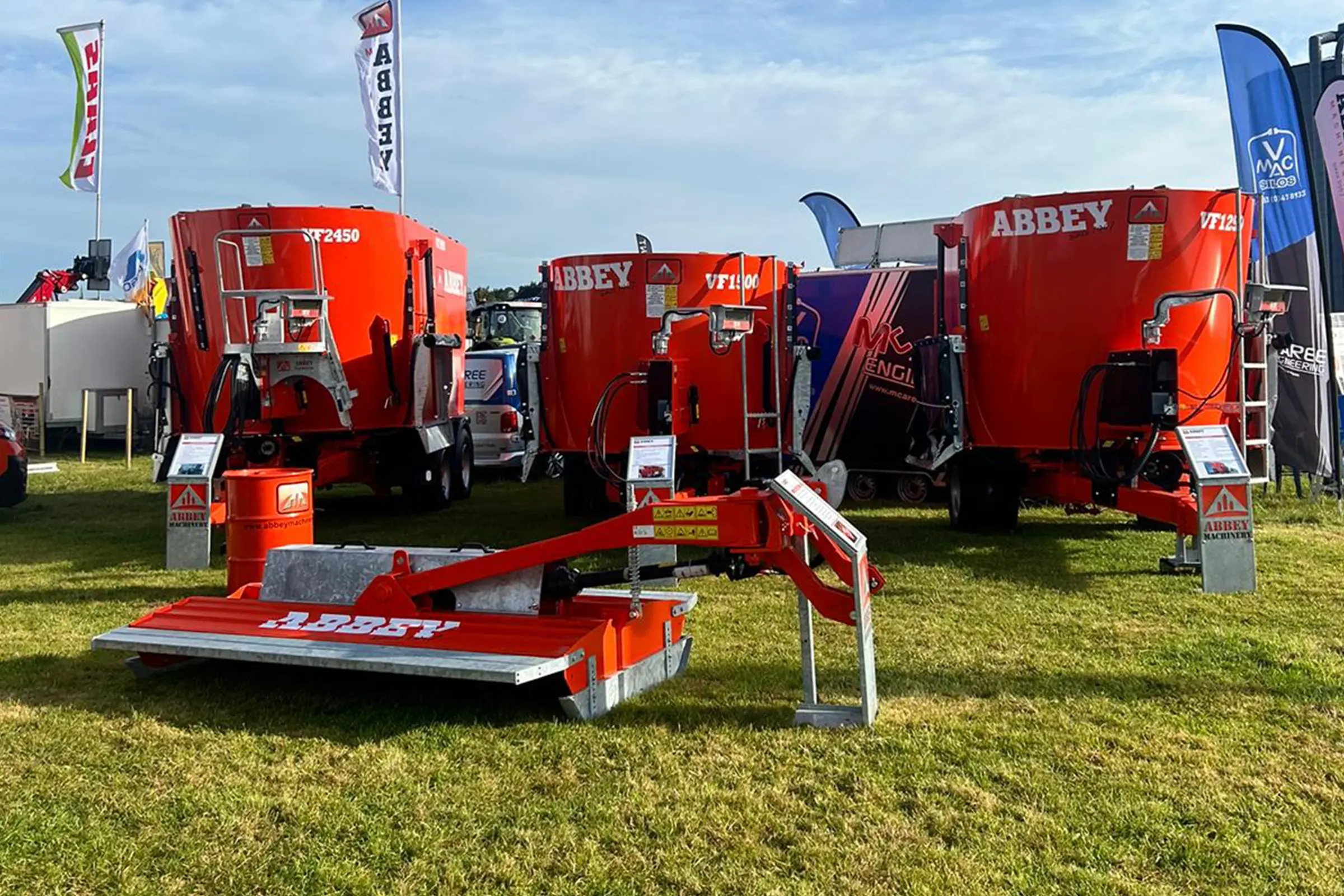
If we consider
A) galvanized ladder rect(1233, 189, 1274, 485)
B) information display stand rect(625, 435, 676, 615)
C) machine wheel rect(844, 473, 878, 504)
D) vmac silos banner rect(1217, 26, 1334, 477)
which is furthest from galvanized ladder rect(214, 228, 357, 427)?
vmac silos banner rect(1217, 26, 1334, 477)

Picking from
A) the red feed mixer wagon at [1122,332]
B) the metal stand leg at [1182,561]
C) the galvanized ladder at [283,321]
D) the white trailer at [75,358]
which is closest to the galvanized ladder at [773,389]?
the red feed mixer wagon at [1122,332]

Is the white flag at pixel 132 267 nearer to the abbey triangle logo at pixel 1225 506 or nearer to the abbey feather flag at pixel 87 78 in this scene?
the abbey feather flag at pixel 87 78

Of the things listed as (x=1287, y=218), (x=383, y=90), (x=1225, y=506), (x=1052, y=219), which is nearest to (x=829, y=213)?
(x=383, y=90)

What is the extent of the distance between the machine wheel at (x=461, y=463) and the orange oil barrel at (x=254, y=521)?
4.77 m

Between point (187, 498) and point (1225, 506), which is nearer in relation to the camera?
point (1225, 506)

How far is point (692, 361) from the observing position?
8.76m

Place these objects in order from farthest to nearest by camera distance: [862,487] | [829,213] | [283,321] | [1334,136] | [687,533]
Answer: [829,213] → [862,487] → [1334,136] → [283,321] → [687,533]

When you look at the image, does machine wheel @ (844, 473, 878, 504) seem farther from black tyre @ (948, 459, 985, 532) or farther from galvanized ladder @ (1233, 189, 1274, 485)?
galvanized ladder @ (1233, 189, 1274, 485)

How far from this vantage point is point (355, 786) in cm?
356

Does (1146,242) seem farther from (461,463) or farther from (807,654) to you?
(461,463)

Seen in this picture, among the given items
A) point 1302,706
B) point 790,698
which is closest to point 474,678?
point 790,698

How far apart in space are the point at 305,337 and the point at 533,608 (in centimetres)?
485

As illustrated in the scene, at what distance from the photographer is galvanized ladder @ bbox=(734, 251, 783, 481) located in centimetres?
870

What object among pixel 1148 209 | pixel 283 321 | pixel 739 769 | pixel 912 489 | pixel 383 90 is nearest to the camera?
pixel 739 769
